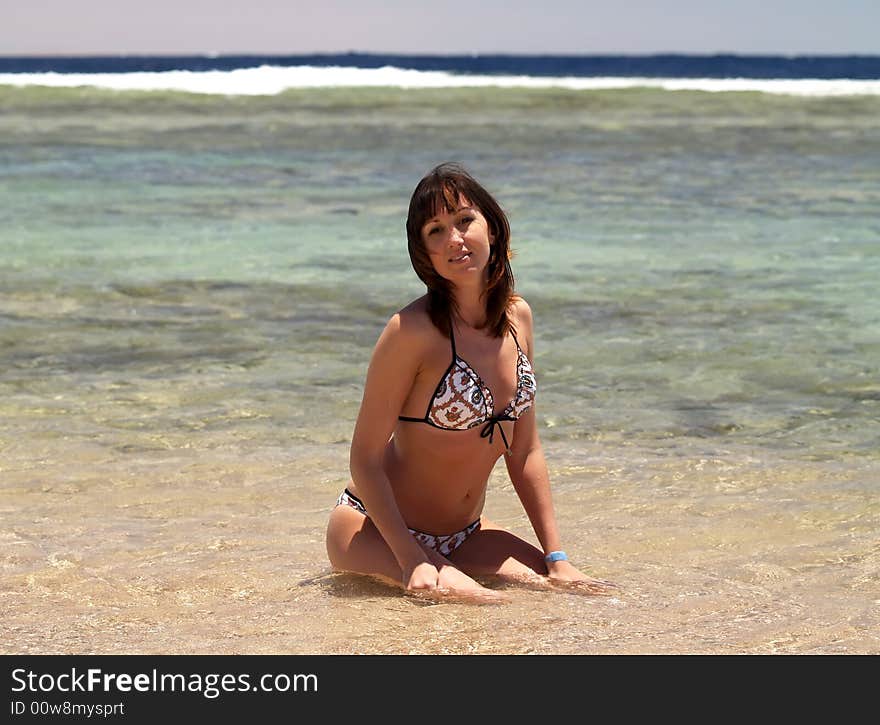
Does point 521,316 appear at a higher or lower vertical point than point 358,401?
higher

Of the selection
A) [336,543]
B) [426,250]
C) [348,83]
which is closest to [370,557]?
[336,543]

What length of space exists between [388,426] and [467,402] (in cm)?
28

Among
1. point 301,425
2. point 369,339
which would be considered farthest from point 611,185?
point 301,425

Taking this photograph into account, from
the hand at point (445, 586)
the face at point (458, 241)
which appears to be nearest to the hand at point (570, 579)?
the hand at point (445, 586)

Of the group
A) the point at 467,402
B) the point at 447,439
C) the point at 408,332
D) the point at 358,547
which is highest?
the point at 408,332

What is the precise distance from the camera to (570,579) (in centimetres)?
427

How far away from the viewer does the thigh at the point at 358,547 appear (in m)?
4.26

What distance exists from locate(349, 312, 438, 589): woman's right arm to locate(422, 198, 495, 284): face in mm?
200

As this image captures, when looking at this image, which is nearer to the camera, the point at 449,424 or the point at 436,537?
the point at 449,424

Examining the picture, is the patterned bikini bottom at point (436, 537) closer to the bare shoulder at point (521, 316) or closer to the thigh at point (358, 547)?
the thigh at point (358, 547)

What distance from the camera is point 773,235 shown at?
42.7 ft

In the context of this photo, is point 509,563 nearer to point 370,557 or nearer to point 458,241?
point 370,557
